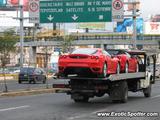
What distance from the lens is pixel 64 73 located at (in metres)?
21.0

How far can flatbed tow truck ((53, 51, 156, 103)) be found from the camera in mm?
20906

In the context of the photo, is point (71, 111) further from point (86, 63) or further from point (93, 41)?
point (93, 41)

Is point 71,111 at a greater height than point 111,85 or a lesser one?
lesser

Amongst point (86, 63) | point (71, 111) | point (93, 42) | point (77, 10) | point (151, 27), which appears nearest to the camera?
point (71, 111)

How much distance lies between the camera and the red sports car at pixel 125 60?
22.6m

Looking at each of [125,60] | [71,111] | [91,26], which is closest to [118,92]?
[125,60]

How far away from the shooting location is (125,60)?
22.9 metres

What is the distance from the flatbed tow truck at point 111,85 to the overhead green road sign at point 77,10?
19.5m

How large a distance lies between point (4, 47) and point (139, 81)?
49435mm

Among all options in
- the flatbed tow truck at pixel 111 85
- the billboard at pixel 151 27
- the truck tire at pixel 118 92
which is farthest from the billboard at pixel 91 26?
the truck tire at pixel 118 92

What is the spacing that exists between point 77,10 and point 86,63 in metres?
25.4

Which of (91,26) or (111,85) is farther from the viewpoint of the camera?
(91,26)

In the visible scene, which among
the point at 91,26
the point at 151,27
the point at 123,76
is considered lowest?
the point at 123,76

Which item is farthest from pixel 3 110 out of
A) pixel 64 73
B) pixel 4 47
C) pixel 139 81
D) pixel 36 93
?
pixel 4 47
